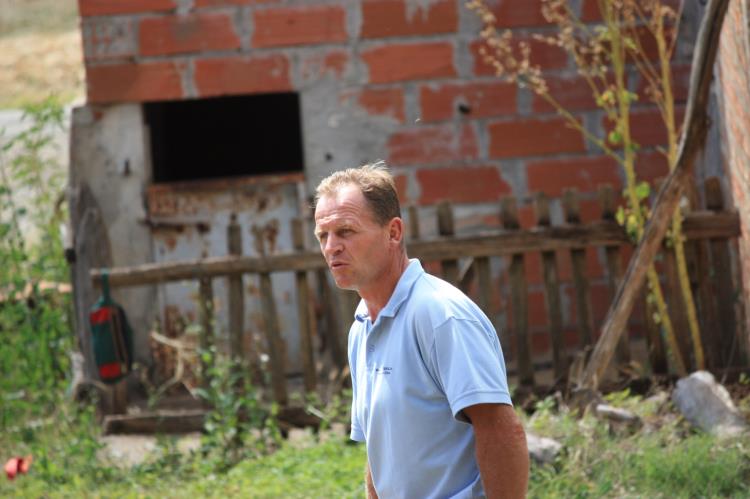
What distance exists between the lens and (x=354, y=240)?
284cm

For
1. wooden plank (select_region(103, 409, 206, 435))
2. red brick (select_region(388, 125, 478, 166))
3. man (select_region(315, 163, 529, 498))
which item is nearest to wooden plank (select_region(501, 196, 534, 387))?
red brick (select_region(388, 125, 478, 166))

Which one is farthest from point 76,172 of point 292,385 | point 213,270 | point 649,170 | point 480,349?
point 480,349

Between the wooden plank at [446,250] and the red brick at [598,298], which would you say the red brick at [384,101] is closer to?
the wooden plank at [446,250]

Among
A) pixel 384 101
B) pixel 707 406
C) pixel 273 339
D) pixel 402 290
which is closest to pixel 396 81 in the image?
pixel 384 101

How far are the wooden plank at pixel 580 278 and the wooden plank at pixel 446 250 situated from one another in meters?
0.09

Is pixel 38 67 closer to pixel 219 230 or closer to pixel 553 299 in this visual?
pixel 219 230

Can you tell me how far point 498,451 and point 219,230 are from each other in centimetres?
506

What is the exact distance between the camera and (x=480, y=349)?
2.64 m

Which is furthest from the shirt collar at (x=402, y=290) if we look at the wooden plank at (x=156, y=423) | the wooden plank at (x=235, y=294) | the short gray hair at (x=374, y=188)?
the wooden plank at (x=156, y=423)

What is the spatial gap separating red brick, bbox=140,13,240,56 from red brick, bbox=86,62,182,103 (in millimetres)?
108

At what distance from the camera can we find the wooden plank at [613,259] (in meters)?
6.36

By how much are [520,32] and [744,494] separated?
3534 mm

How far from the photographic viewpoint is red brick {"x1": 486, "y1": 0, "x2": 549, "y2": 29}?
7.16 m

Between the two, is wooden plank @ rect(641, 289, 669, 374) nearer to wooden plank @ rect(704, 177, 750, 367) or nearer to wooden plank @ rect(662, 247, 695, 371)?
wooden plank @ rect(662, 247, 695, 371)
